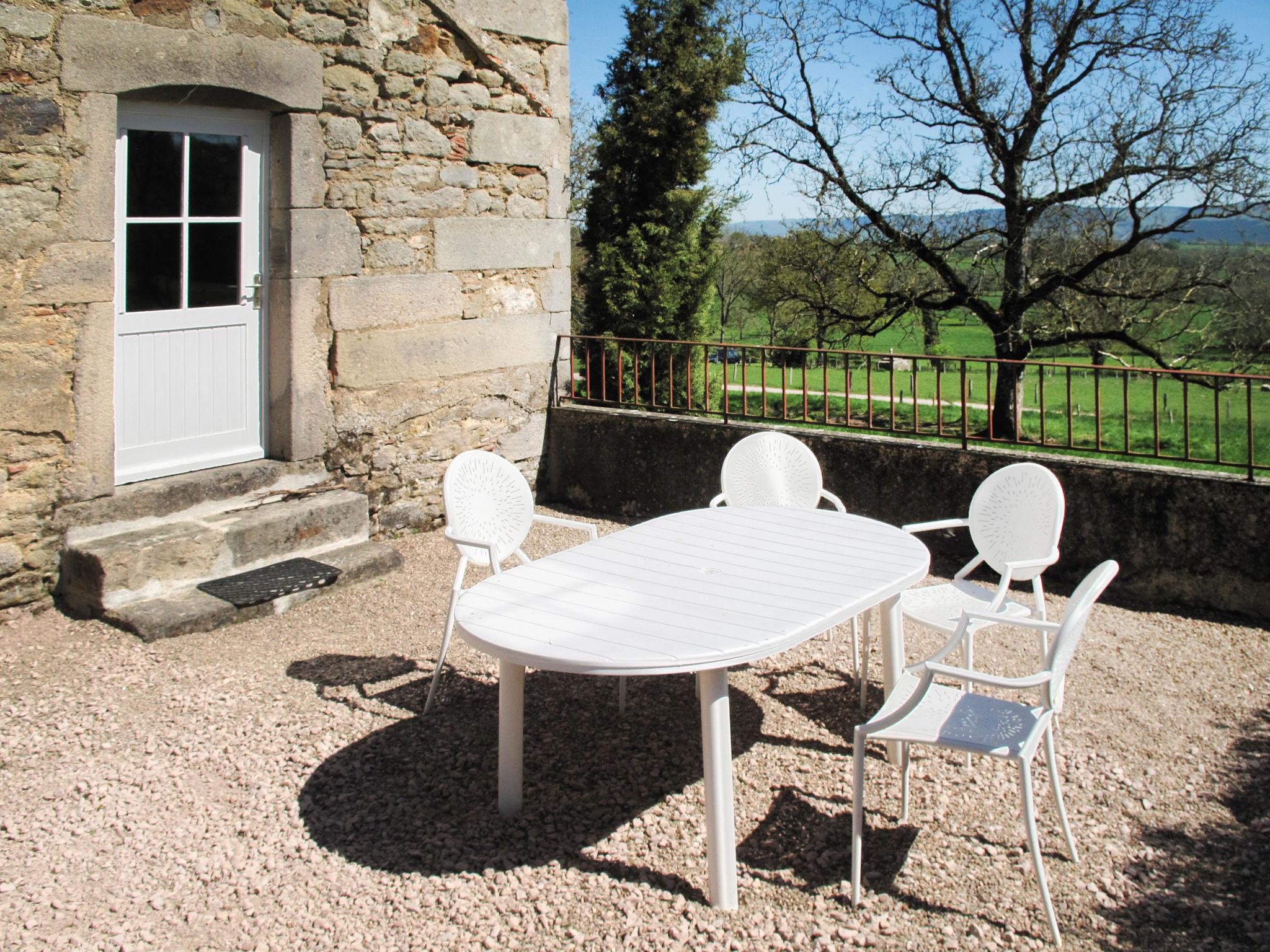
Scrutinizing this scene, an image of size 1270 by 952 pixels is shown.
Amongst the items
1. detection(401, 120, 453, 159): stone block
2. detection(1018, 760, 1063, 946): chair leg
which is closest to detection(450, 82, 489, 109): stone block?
detection(401, 120, 453, 159): stone block

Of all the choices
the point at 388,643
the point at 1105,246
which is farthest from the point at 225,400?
the point at 1105,246

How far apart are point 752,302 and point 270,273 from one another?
867 centimetres

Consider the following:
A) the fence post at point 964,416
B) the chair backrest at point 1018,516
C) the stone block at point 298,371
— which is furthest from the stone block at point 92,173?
the fence post at point 964,416

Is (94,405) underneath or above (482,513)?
above

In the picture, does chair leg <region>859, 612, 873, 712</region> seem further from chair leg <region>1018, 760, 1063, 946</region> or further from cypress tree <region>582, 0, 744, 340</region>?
cypress tree <region>582, 0, 744, 340</region>

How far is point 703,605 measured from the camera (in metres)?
3.05

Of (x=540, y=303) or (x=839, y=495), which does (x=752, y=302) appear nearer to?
(x=540, y=303)

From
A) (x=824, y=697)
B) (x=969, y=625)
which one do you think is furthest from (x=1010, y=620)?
(x=824, y=697)

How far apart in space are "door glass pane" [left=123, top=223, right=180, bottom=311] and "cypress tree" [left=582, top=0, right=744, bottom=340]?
5271 mm

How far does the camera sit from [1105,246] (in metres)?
10.2

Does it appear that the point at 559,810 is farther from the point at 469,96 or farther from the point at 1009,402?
the point at 1009,402

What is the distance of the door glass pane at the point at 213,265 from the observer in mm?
5352

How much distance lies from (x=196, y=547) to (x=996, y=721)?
3.59m

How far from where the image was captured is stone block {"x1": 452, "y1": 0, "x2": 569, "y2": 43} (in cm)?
616
